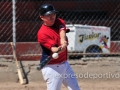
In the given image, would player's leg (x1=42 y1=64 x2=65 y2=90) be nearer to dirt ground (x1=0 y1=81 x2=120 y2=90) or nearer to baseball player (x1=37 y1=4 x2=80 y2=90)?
baseball player (x1=37 y1=4 x2=80 y2=90)

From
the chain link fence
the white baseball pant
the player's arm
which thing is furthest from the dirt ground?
the player's arm

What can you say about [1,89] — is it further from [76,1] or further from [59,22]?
[76,1]

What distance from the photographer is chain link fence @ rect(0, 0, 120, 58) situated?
952 cm

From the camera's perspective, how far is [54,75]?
5000mm

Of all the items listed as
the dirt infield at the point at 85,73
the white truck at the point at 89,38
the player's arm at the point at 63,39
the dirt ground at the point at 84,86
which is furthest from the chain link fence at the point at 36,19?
the player's arm at the point at 63,39

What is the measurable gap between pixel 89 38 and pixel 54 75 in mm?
6195

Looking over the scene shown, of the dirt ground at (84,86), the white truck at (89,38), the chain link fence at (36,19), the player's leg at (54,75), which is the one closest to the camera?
the player's leg at (54,75)

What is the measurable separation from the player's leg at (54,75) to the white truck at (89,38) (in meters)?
5.14

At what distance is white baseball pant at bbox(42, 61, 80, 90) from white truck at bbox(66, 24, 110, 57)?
506 centimetres

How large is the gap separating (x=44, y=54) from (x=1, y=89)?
2.56m

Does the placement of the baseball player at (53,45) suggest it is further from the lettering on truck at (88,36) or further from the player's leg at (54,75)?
the lettering on truck at (88,36)

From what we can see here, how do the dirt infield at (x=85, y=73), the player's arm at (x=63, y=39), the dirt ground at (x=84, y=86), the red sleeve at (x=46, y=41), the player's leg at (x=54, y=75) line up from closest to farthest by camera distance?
the player's arm at (x=63, y=39), the red sleeve at (x=46, y=41), the player's leg at (x=54, y=75), the dirt ground at (x=84, y=86), the dirt infield at (x=85, y=73)

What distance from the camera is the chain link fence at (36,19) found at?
375 inches

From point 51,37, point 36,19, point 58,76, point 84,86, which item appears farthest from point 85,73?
point 36,19
